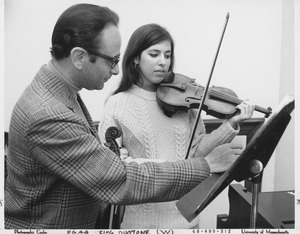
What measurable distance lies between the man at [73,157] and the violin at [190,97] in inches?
8.9

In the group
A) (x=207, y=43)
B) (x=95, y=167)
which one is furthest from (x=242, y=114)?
(x=95, y=167)

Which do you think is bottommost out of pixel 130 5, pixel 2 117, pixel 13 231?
pixel 13 231

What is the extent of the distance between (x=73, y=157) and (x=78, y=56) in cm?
24

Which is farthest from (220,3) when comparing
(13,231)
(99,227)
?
(13,231)

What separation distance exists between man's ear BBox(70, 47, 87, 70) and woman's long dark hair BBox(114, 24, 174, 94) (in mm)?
208

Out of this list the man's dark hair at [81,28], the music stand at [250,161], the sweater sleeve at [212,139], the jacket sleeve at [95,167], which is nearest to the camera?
Answer: the music stand at [250,161]

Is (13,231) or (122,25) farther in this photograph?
(122,25)

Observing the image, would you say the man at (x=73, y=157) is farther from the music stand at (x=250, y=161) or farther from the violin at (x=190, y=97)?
the violin at (x=190, y=97)

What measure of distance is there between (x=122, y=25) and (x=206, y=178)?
48 centimetres

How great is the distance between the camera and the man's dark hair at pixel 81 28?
0.71 metres

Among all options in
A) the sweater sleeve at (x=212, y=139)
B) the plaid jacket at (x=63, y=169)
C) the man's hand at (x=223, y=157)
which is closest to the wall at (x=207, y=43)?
the sweater sleeve at (x=212, y=139)

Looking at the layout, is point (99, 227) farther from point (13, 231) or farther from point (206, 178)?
point (206, 178)

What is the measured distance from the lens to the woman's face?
0.90 m

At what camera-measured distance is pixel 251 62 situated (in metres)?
0.95
